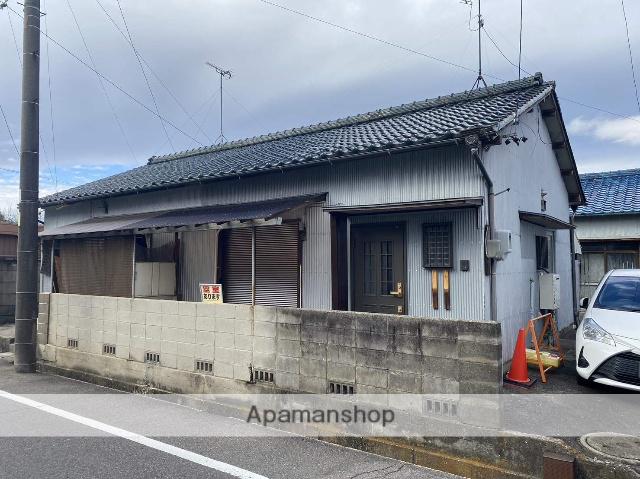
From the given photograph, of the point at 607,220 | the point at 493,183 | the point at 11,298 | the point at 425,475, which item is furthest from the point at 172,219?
the point at 607,220

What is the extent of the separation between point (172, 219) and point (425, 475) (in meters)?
6.52

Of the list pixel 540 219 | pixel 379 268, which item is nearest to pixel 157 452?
pixel 379 268

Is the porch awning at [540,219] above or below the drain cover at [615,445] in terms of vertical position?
above

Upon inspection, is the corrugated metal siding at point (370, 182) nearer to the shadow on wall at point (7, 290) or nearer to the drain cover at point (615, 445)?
the drain cover at point (615, 445)

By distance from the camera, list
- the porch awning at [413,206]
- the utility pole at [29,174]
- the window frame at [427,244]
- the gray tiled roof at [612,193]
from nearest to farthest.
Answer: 1. the porch awning at [413,206]
2. the window frame at [427,244]
3. the utility pole at [29,174]
4. the gray tiled roof at [612,193]

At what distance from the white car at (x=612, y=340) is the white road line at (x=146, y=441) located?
13.3 feet

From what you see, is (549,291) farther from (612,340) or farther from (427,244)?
(612,340)

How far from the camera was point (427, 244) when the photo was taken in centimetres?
695

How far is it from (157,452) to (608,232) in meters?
13.9

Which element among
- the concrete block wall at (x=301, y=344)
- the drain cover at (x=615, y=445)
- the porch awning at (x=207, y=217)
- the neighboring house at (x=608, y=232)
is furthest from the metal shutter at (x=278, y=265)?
the neighboring house at (x=608, y=232)

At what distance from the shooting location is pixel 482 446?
432 cm

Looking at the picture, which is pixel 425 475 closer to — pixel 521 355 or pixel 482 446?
pixel 482 446

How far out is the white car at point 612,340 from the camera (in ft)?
16.7

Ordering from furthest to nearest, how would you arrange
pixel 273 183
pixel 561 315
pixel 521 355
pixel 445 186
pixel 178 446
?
pixel 561 315
pixel 273 183
pixel 445 186
pixel 521 355
pixel 178 446
